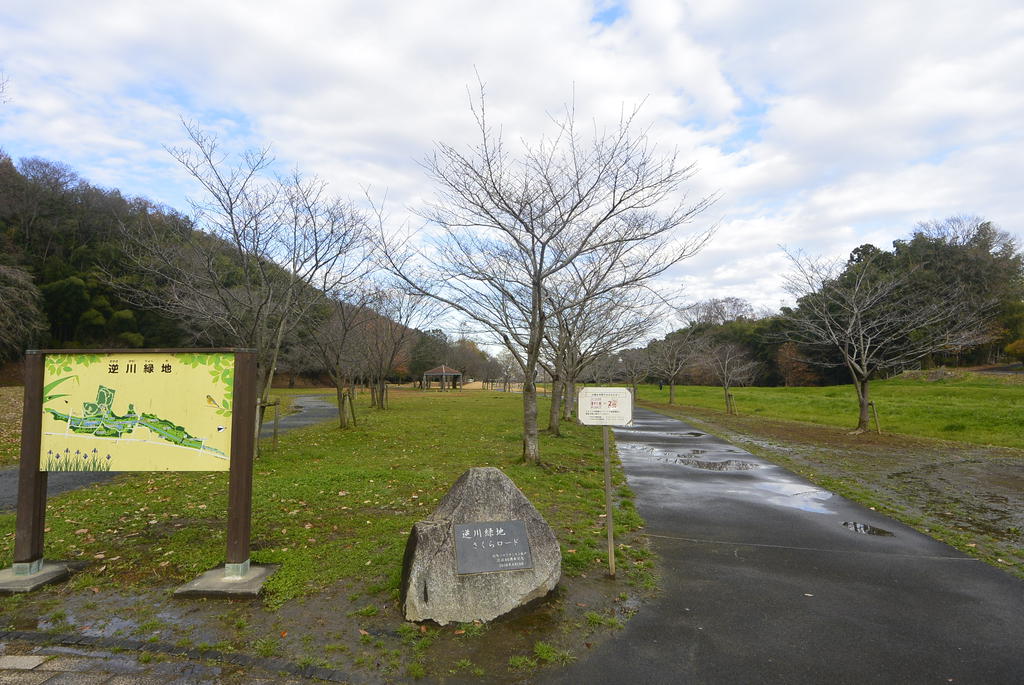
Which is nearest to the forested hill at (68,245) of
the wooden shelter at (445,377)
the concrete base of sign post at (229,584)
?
the wooden shelter at (445,377)

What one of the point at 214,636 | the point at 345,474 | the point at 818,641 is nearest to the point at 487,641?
the point at 214,636

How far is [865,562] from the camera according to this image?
17.6 feet

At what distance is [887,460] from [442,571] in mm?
11699

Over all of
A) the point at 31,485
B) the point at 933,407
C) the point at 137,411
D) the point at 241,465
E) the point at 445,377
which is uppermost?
the point at 445,377

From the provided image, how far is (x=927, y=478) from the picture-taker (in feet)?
32.8

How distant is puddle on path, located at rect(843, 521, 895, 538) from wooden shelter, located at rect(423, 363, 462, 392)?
166 feet

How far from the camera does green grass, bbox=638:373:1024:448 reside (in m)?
17.2

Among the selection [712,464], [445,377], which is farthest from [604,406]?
[445,377]

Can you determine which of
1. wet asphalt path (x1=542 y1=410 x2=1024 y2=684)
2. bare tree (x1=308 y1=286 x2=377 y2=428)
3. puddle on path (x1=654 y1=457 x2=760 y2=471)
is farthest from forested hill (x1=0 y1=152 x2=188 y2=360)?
wet asphalt path (x1=542 y1=410 x2=1024 y2=684)

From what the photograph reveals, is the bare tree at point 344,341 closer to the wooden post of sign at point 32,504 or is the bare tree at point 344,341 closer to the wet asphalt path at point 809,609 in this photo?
the wooden post of sign at point 32,504

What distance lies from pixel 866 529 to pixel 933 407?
19.4 m

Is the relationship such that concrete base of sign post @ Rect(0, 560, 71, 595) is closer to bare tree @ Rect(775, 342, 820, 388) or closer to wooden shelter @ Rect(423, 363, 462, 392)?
wooden shelter @ Rect(423, 363, 462, 392)

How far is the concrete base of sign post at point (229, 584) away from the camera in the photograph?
4254 millimetres

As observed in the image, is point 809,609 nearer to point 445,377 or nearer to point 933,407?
point 933,407
